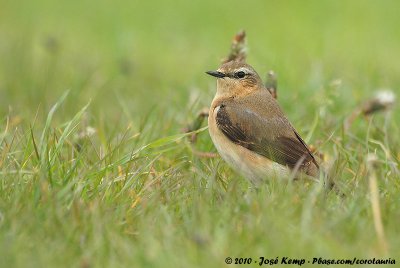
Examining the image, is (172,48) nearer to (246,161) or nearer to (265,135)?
(265,135)

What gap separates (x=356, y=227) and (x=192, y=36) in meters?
8.66

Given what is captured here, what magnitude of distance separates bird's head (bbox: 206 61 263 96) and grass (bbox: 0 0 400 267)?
45 centimetres

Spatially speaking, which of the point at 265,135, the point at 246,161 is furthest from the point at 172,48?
the point at 246,161

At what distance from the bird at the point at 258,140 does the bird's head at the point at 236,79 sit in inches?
6.8

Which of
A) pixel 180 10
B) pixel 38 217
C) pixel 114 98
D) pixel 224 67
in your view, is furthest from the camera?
pixel 180 10

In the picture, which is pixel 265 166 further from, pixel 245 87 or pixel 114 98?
pixel 114 98

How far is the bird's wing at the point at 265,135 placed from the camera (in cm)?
676

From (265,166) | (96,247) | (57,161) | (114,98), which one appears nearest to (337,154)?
(265,166)

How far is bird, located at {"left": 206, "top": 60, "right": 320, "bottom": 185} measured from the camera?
21.8 ft

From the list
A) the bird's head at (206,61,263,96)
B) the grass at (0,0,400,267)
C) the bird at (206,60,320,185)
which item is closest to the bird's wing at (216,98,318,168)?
the bird at (206,60,320,185)

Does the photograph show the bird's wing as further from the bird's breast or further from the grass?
the grass

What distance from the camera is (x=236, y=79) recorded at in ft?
24.7

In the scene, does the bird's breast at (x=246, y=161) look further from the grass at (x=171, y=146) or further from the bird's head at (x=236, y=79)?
the bird's head at (x=236, y=79)

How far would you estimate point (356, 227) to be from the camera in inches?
198
